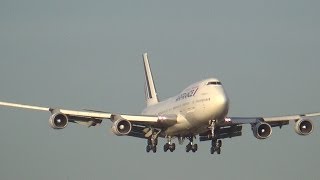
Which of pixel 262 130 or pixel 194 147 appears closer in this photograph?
pixel 262 130

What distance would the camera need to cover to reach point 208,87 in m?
98.5

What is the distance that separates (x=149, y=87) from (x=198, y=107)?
2778 centimetres

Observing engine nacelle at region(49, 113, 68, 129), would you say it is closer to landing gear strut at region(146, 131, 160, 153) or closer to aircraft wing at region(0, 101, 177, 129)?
aircraft wing at region(0, 101, 177, 129)

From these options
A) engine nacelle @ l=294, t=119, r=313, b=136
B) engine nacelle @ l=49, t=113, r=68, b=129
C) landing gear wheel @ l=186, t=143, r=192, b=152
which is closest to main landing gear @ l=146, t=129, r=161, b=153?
landing gear wheel @ l=186, t=143, r=192, b=152

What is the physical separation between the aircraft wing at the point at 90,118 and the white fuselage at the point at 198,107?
3.42ft

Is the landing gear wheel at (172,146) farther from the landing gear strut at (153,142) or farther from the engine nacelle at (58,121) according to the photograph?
the engine nacelle at (58,121)

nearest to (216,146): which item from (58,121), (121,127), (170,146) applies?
(170,146)

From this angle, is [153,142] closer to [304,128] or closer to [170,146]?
[170,146]

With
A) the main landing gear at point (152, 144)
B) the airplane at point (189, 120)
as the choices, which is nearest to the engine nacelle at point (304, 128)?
the airplane at point (189, 120)

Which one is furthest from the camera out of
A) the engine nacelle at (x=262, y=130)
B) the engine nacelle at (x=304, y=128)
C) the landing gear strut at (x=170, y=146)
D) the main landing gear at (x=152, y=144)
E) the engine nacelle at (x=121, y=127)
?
the landing gear strut at (x=170, y=146)

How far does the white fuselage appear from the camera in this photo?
96938 mm

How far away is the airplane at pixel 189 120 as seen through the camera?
322 ft

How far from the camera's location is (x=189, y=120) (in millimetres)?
100500

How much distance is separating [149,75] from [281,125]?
77.6 ft
